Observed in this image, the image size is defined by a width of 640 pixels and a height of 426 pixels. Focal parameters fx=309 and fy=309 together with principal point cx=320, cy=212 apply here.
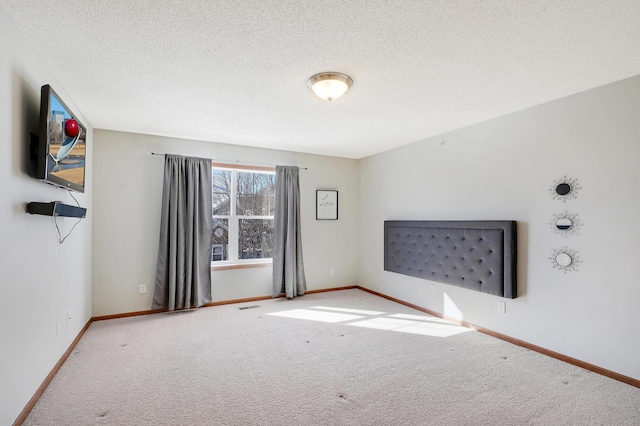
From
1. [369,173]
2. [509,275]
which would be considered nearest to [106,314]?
[369,173]

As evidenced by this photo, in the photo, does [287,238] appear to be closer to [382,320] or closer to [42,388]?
[382,320]

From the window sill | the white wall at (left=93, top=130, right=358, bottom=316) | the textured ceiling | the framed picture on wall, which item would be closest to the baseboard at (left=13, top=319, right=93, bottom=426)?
the white wall at (left=93, top=130, right=358, bottom=316)

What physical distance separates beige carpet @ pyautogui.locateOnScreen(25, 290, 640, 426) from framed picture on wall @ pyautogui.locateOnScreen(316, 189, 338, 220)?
2.04 meters

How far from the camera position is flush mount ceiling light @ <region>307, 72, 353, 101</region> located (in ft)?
7.61

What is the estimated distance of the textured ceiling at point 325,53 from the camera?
1637 millimetres

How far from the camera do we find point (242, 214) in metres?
4.73

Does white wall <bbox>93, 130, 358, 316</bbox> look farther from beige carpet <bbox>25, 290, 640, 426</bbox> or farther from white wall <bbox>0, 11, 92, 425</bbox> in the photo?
white wall <bbox>0, 11, 92, 425</bbox>

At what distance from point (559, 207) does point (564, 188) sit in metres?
0.18

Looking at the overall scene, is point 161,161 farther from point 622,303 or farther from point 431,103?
point 622,303

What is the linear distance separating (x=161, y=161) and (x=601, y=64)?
4524 millimetres

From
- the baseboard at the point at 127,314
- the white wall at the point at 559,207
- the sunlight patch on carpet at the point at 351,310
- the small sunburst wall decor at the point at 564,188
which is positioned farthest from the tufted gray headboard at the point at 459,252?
the baseboard at the point at 127,314

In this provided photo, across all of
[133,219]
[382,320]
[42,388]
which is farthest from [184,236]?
[382,320]

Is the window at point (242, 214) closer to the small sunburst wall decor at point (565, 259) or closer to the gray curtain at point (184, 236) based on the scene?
the gray curtain at point (184, 236)

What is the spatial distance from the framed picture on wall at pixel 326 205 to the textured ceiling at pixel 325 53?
6.60 ft
